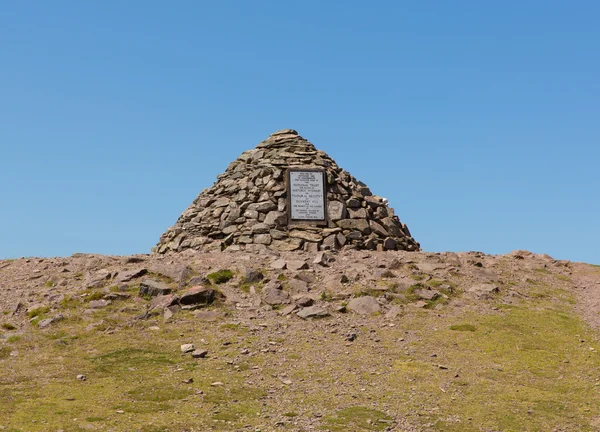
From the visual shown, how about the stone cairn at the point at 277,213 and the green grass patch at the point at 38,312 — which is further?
the stone cairn at the point at 277,213

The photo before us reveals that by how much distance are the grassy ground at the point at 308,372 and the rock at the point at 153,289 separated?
4.34 feet

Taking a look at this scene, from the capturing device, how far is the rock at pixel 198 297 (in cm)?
2603

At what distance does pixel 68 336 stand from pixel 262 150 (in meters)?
17.0

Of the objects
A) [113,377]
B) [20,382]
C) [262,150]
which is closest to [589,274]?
[262,150]

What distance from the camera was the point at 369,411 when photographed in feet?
56.4

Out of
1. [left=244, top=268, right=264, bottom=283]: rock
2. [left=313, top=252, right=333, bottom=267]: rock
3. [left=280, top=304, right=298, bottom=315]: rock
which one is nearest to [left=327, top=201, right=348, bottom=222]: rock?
[left=313, top=252, right=333, bottom=267]: rock

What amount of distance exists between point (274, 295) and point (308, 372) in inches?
266

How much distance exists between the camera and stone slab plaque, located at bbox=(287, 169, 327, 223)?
33906mm

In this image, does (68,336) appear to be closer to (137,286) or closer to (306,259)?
(137,286)

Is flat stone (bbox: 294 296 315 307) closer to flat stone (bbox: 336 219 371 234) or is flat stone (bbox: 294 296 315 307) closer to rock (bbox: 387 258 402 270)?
rock (bbox: 387 258 402 270)

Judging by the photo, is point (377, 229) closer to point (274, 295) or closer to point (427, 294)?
point (427, 294)

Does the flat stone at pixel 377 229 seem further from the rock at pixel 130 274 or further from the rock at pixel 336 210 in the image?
the rock at pixel 130 274

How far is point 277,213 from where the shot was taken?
33750mm

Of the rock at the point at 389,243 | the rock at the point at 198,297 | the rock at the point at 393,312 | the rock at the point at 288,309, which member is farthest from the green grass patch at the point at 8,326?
the rock at the point at 389,243
